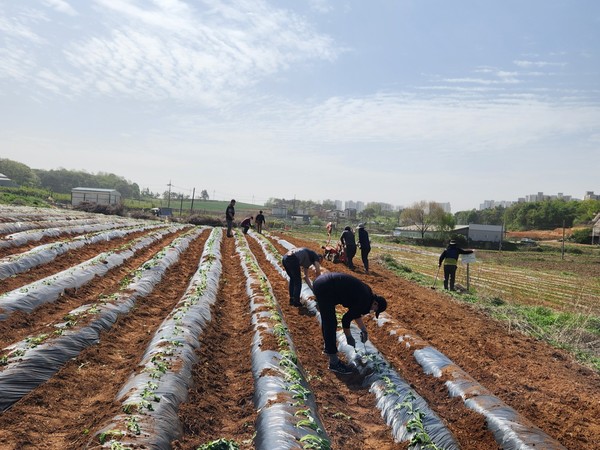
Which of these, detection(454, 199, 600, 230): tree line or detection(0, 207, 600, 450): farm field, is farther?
detection(454, 199, 600, 230): tree line

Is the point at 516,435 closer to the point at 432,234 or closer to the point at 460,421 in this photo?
the point at 460,421

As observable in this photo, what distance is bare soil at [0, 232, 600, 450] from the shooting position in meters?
4.45

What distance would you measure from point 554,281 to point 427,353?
20.0 meters

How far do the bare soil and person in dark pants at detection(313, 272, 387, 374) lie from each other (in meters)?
0.34

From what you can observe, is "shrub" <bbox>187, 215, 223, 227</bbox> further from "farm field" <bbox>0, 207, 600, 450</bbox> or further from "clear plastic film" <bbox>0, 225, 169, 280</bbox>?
"farm field" <bbox>0, 207, 600, 450</bbox>

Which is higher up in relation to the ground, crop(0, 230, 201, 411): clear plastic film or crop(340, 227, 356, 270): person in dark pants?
crop(340, 227, 356, 270): person in dark pants

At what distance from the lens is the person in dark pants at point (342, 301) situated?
6273 millimetres

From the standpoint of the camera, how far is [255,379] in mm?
5582

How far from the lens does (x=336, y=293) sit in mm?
6328

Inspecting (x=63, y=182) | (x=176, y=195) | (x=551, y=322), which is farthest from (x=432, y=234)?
(x=63, y=182)

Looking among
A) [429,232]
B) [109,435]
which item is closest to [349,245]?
[109,435]

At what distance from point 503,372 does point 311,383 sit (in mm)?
3170

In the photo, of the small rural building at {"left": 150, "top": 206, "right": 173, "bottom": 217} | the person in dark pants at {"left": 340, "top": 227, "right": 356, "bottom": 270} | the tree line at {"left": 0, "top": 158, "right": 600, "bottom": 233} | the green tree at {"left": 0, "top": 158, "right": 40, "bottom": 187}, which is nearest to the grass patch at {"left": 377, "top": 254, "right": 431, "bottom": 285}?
the person in dark pants at {"left": 340, "top": 227, "right": 356, "bottom": 270}

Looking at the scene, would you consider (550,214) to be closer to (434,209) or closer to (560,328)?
(434,209)
